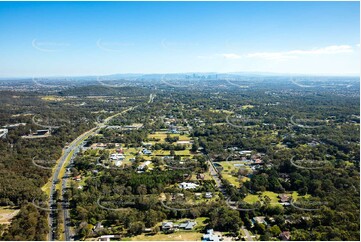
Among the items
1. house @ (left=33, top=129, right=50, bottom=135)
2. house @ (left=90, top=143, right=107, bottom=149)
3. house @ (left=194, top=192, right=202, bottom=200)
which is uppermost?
house @ (left=33, top=129, right=50, bottom=135)

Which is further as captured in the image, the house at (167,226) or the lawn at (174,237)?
the house at (167,226)

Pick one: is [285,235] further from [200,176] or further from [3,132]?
[3,132]

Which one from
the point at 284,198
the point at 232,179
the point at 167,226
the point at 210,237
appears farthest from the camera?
the point at 232,179

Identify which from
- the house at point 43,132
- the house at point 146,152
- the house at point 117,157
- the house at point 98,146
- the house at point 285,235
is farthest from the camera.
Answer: the house at point 43,132

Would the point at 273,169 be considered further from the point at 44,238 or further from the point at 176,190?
the point at 44,238

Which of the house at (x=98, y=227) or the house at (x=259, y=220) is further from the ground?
the house at (x=98, y=227)

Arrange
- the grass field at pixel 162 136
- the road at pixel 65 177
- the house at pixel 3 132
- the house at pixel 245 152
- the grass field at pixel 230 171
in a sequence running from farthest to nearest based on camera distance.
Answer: the grass field at pixel 162 136 < the house at pixel 3 132 < the house at pixel 245 152 < the grass field at pixel 230 171 < the road at pixel 65 177

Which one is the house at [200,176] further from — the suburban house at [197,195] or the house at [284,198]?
the house at [284,198]

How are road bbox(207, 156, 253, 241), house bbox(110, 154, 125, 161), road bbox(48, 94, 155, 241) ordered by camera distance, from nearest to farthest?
road bbox(207, 156, 253, 241) → road bbox(48, 94, 155, 241) → house bbox(110, 154, 125, 161)

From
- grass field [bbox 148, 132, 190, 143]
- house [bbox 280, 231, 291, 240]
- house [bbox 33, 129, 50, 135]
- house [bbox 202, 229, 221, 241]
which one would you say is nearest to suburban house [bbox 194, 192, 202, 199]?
house [bbox 202, 229, 221, 241]

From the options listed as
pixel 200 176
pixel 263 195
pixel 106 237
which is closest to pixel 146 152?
pixel 200 176

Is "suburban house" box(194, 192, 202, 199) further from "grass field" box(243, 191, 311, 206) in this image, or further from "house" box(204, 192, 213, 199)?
"grass field" box(243, 191, 311, 206)

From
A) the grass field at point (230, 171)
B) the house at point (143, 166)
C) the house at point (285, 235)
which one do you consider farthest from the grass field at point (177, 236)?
the house at point (143, 166)
